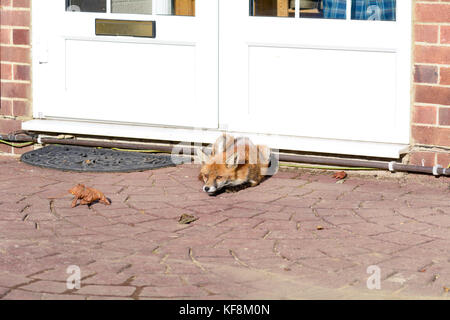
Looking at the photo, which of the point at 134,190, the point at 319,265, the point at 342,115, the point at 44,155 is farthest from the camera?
the point at 44,155

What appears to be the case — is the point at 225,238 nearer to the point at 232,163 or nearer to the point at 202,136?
the point at 232,163

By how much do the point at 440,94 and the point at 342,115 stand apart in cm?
79

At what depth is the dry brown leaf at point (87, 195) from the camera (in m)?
6.48

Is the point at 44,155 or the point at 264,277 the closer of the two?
the point at 264,277

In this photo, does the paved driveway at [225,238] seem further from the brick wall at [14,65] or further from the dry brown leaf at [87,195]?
the brick wall at [14,65]

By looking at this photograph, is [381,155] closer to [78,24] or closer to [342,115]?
[342,115]

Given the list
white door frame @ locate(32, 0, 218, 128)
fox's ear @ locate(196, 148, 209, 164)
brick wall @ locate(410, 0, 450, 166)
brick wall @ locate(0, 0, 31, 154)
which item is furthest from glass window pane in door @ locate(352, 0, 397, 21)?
brick wall @ locate(0, 0, 31, 154)

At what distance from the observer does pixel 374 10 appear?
23.7ft

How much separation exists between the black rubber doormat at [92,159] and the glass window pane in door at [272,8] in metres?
1.39

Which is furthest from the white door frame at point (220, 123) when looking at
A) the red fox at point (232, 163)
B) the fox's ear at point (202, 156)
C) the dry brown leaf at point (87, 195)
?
the dry brown leaf at point (87, 195)

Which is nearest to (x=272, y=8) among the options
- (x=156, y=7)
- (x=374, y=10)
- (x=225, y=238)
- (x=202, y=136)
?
(x=374, y=10)

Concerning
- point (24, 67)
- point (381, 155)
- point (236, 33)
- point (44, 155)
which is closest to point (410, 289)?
point (381, 155)

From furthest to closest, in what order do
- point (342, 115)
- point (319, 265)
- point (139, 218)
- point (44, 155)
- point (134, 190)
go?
point (44, 155) → point (342, 115) → point (134, 190) → point (139, 218) → point (319, 265)

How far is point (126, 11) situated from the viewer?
7.98 m
